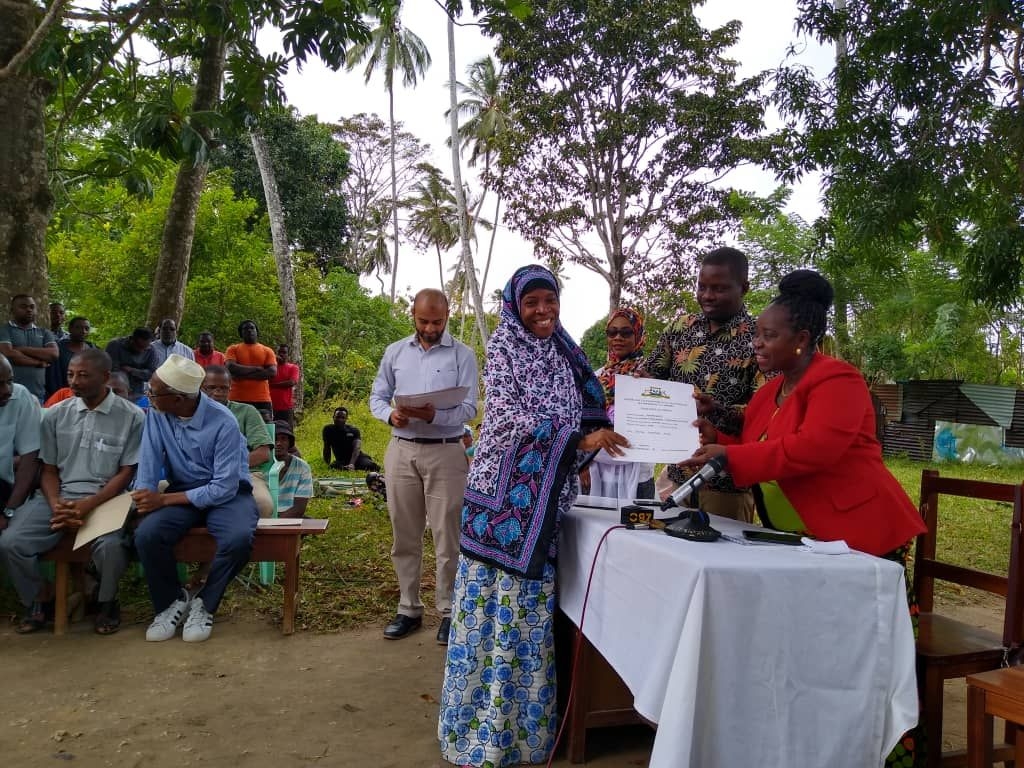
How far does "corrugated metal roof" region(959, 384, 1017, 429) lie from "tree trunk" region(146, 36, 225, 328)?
1476cm

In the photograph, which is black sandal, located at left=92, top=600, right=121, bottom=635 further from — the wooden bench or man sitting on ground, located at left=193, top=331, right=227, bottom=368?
man sitting on ground, located at left=193, top=331, right=227, bottom=368

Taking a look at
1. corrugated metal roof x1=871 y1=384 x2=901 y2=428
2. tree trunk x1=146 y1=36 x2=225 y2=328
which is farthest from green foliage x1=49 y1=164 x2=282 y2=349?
corrugated metal roof x1=871 y1=384 x2=901 y2=428

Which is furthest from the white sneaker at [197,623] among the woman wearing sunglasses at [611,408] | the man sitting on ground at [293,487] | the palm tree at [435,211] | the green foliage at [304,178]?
the palm tree at [435,211]

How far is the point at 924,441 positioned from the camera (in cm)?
1620

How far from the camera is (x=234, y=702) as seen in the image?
12.3ft

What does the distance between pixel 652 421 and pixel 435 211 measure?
32.1 metres

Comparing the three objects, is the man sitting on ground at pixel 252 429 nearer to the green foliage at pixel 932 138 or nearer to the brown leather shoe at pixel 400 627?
the brown leather shoe at pixel 400 627

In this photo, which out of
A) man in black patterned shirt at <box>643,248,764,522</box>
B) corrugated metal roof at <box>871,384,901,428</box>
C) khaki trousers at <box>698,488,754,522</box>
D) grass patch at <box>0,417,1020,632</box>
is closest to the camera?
man in black patterned shirt at <box>643,248,764,522</box>

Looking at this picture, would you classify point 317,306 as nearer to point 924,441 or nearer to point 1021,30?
point 924,441

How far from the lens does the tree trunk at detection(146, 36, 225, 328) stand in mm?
7418

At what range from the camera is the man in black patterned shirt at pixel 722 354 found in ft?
11.2

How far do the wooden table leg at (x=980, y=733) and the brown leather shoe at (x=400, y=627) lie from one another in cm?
335

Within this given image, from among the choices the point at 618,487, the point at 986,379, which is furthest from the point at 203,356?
the point at 986,379

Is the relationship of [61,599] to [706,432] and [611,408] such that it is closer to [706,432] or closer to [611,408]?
[611,408]
